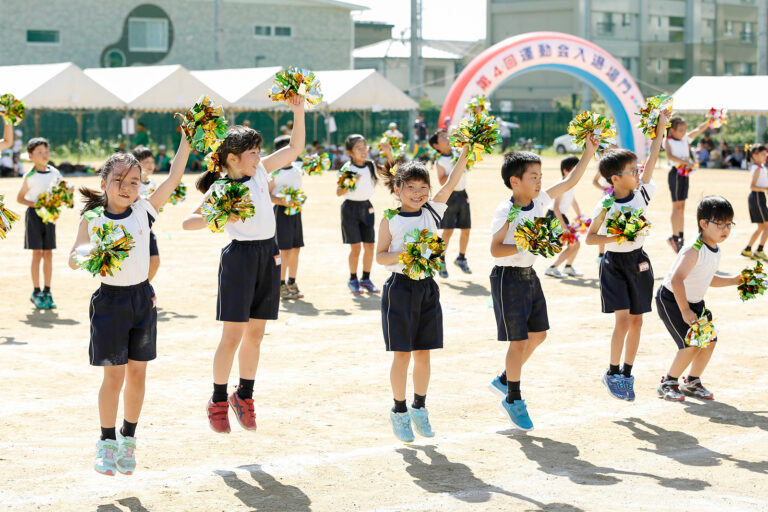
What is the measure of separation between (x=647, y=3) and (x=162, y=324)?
74.8 meters

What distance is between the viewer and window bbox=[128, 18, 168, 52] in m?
56.1

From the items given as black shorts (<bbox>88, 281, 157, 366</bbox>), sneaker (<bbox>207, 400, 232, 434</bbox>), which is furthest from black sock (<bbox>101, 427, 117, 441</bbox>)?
sneaker (<bbox>207, 400, 232, 434</bbox>)

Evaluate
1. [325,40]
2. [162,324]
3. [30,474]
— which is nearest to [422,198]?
[30,474]

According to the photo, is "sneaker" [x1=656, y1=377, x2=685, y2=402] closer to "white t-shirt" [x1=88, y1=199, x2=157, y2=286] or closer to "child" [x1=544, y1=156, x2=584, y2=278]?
"white t-shirt" [x1=88, y1=199, x2=157, y2=286]

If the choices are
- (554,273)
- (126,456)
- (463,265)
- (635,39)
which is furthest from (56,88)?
(635,39)

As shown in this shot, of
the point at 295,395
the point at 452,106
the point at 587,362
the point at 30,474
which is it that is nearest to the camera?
the point at 30,474

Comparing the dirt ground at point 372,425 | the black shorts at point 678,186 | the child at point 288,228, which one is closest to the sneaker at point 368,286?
the child at point 288,228

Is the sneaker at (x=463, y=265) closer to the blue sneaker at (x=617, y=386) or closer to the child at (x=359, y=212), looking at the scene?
the child at (x=359, y=212)

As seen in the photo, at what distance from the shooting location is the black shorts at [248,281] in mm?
6910

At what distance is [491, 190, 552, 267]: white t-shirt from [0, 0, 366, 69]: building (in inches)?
1587

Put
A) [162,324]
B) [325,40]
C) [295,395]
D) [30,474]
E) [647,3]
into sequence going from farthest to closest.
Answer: [647,3] < [325,40] < [162,324] < [295,395] < [30,474]

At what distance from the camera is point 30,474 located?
6348 millimetres

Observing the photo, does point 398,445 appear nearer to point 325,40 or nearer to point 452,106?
point 452,106

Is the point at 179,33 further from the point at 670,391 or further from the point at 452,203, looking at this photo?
the point at 670,391
